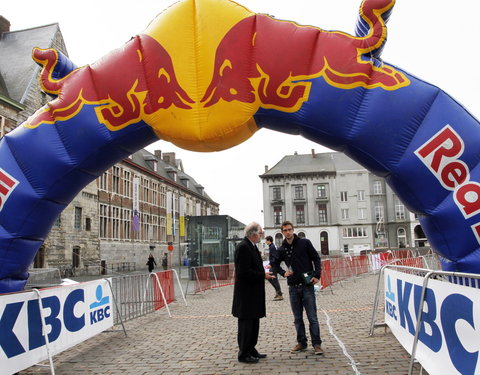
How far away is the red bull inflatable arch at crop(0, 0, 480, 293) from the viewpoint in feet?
17.0

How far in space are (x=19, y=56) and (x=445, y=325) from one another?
108ft

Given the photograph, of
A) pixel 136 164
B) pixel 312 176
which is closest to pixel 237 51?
pixel 136 164

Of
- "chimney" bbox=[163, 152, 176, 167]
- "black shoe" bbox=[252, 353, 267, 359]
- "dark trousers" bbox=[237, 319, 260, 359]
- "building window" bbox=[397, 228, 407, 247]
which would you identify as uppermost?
"chimney" bbox=[163, 152, 176, 167]


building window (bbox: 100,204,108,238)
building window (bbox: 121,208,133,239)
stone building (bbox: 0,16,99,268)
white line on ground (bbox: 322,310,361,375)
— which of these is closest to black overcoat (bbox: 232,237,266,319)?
white line on ground (bbox: 322,310,361,375)

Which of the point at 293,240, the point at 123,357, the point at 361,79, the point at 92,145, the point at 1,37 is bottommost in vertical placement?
the point at 123,357

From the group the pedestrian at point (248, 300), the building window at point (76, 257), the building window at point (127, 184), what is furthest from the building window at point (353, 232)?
the pedestrian at point (248, 300)

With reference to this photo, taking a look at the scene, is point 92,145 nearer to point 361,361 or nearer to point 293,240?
point 293,240

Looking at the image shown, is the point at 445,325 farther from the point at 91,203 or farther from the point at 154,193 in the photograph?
the point at 154,193

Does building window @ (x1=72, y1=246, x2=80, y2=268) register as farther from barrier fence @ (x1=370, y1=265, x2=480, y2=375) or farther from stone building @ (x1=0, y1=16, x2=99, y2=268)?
barrier fence @ (x1=370, y1=265, x2=480, y2=375)

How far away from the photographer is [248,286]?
6027mm

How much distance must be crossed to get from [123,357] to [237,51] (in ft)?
15.9

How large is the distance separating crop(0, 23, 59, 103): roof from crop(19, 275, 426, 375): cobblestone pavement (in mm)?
22998

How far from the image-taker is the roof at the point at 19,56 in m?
27.8

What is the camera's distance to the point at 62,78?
6.91m
